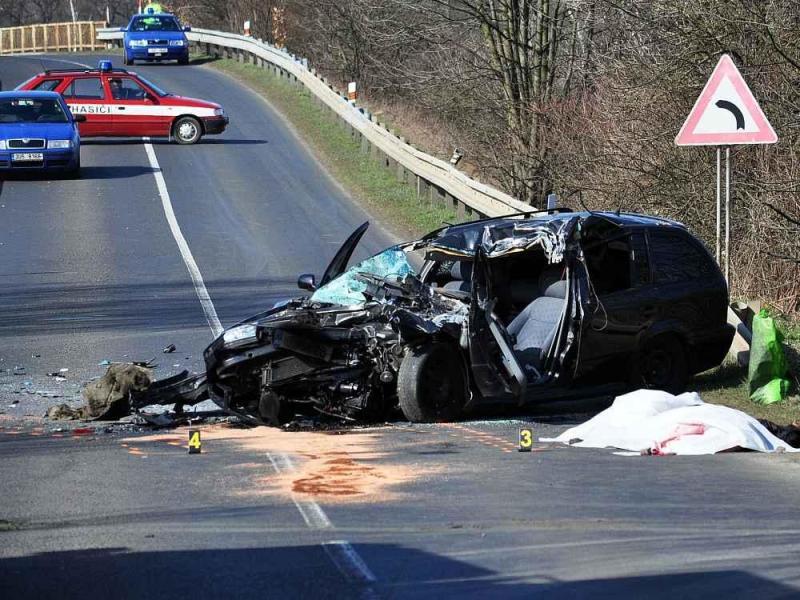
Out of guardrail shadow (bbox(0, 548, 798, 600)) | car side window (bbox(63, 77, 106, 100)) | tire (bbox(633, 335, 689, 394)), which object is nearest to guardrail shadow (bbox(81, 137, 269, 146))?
car side window (bbox(63, 77, 106, 100))

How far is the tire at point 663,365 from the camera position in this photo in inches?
484

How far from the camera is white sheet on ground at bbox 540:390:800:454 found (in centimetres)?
993

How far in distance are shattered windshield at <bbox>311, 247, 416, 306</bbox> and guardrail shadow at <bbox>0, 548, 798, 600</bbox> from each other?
4.65 metres

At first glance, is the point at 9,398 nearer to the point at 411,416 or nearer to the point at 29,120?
the point at 411,416

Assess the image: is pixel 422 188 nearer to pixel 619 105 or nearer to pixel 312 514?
pixel 619 105

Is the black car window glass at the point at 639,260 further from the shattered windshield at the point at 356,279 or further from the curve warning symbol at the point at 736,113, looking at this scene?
the shattered windshield at the point at 356,279

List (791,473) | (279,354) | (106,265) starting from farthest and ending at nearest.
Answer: (106,265) → (279,354) → (791,473)

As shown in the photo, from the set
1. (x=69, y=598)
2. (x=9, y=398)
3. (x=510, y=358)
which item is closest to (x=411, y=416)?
→ (x=510, y=358)

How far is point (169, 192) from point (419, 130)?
29.0 ft

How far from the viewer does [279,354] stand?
10.9 meters

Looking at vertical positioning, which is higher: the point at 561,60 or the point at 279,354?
the point at 561,60

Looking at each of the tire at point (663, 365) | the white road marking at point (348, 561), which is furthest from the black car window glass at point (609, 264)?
the white road marking at point (348, 561)

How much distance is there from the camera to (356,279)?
11617 millimetres

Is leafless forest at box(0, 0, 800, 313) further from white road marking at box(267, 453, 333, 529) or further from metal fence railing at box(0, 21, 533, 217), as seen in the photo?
white road marking at box(267, 453, 333, 529)
